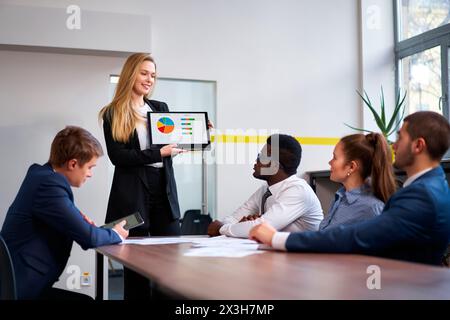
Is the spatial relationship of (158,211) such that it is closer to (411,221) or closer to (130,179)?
(130,179)

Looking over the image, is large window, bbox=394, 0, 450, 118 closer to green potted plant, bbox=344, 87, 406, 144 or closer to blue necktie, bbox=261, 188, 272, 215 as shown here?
green potted plant, bbox=344, 87, 406, 144

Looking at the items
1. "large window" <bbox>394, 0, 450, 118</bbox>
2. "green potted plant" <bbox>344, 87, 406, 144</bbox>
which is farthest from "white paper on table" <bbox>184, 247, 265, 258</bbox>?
"large window" <bbox>394, 0, 450, 118</bbox>

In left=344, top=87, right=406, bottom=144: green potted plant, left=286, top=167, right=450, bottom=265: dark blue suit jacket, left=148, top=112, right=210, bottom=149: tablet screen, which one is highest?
left=344, top=87, right=406, bottom=144: green potted plant

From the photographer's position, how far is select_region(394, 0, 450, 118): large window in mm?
5111

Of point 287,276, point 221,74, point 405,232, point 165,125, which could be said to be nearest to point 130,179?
point 165,125

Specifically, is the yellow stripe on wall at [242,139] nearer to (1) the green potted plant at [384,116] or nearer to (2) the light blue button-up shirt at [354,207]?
(1) the green potted plant at [384,116]

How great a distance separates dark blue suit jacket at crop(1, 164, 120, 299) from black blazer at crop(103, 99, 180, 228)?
75 cm

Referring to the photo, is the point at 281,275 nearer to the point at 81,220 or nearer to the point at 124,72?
the point at 81,220

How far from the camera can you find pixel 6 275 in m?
1.47

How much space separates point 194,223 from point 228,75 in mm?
1353

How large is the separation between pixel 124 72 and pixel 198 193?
2139 mm
